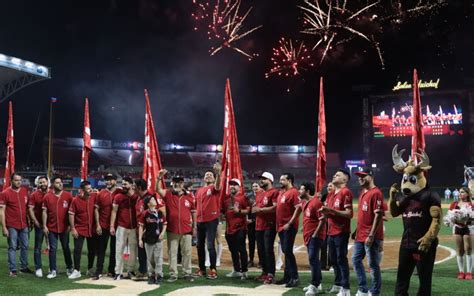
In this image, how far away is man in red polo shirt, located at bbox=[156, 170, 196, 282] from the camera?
1108 cm

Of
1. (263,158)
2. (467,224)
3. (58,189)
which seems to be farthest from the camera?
(263,158)

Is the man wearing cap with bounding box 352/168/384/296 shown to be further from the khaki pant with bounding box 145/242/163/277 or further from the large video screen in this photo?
the large video screen

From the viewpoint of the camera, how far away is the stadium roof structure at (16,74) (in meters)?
42.5

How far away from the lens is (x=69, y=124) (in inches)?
2726

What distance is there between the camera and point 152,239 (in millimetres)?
10711

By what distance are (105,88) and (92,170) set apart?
33.9ft

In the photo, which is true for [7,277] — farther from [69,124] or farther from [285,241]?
[69,124]

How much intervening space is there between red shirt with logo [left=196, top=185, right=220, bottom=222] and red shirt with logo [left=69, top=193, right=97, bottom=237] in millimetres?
2400

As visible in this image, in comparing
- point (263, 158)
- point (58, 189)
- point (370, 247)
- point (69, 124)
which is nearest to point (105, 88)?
point (69, 124)

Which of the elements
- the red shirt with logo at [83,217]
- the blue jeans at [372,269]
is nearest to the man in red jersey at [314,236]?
the blue jeans at [372,269]

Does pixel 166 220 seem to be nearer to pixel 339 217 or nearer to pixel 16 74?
pixel 339 217

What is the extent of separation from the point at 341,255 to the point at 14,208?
7.19 metres

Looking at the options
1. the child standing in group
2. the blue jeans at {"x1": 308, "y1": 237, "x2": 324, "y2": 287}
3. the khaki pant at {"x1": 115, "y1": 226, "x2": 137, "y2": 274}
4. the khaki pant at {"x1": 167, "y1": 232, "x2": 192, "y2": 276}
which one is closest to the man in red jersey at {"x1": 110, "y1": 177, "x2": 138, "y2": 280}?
the khaki pant at {"x1": 115, "y1": 226, "x2": 137, "y2": 274}

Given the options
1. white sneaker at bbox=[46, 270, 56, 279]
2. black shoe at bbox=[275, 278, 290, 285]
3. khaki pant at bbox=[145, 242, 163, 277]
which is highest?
khaki pant at bbox=[145, 242, 163, 277]
